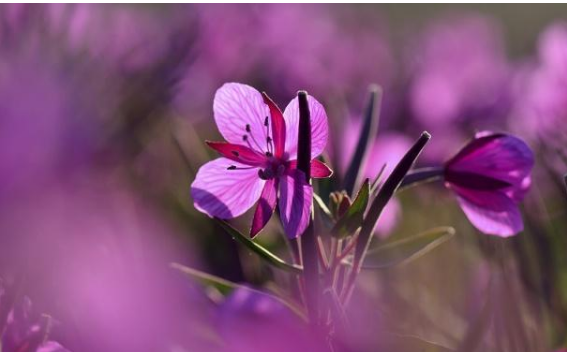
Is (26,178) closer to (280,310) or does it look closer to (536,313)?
(280,310)

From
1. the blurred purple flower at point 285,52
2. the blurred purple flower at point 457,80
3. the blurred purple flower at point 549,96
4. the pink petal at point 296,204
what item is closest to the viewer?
the pink petal at point 296,204

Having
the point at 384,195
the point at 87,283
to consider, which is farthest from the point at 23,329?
the point at 384,195

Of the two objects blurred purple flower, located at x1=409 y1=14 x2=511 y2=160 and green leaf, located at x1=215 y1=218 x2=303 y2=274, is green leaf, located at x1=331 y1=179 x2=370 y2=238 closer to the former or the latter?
green leaf, located at x1=215 y1=218 x2=303 y2=274

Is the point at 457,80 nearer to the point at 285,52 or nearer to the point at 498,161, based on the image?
the point at 285,52

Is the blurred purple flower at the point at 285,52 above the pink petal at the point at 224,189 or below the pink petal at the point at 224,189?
below

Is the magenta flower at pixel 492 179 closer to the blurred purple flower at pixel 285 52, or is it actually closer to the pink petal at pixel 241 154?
the pink petal at pixel 241 154

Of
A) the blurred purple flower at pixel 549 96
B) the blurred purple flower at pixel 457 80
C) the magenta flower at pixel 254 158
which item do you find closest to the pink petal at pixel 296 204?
the magenta flower at pixel 254 158
